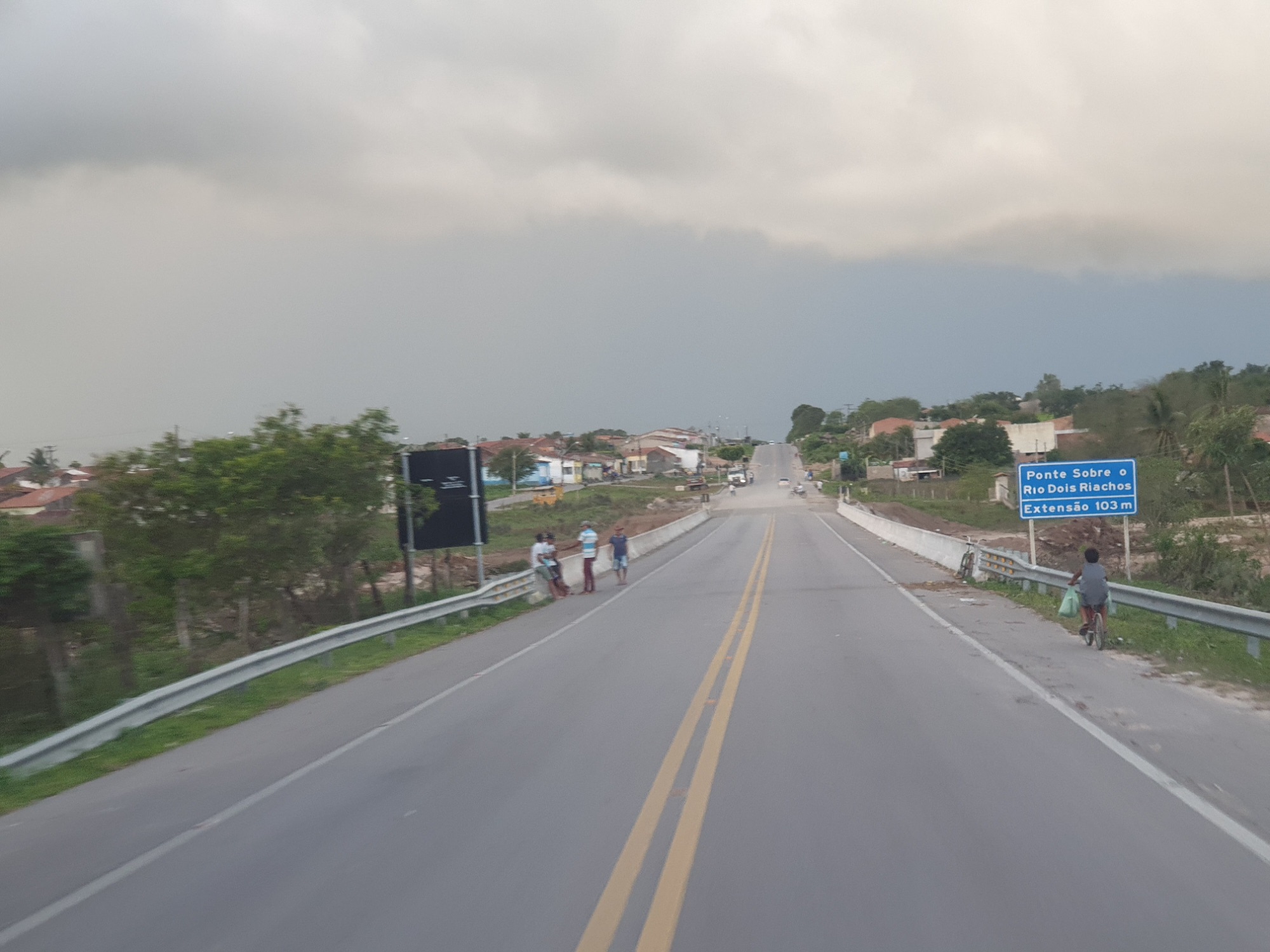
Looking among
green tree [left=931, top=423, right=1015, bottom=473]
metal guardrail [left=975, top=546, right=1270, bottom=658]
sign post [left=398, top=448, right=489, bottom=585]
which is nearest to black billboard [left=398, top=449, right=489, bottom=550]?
sign post [left=398, top=448, right=489, bottom=585]

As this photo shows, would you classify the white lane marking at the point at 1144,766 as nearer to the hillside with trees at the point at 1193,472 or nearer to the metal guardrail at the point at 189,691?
the metal guardrail at the point at 189,691

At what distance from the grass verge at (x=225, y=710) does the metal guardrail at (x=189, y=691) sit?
11cm

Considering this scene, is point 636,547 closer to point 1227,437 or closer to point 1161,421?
point 1227,437

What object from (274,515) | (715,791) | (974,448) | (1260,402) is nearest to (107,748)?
(715,791)

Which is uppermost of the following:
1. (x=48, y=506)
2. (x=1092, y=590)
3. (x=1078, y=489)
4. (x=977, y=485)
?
(x=48, y=506)

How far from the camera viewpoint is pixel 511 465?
130750 millimetres

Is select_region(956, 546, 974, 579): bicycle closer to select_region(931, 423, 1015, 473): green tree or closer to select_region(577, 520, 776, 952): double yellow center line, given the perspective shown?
select_region(577, 520, 776, 952): double yellow center line

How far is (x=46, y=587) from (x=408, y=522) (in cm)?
1171

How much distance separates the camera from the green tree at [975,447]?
11469cm

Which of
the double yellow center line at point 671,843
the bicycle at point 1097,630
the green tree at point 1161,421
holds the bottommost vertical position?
the bicycle at point 1097,630

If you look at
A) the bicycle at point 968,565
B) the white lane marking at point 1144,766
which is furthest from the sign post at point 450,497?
the white lane marking at point 1144,766

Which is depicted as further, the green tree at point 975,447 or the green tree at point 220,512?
the green tree at point 975,447

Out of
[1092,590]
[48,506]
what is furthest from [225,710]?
[48,506]

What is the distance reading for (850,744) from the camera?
9.06m
